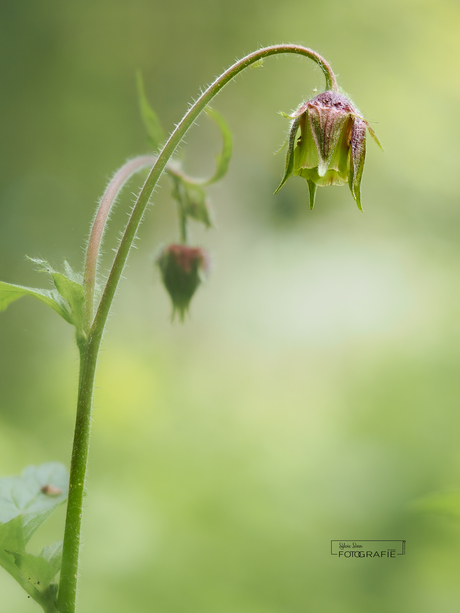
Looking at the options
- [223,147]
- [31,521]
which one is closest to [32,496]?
[31,521]

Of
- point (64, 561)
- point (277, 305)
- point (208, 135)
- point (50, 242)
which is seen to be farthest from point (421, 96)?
point (64, 561)

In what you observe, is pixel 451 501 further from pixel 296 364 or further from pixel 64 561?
pixel 296 364

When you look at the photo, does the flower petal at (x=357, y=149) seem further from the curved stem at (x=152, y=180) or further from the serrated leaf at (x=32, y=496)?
the serrated leaf at (x=32, y=496)

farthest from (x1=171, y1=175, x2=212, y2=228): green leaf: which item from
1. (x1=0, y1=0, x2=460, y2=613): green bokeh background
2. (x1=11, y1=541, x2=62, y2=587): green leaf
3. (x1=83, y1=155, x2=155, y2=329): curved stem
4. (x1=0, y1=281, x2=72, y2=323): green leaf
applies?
(x1=0, y1=0, x2=460, y2=613): green bokeh background

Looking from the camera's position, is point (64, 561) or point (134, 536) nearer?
point (64, 561)

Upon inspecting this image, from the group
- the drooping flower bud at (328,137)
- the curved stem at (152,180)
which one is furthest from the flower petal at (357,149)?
the curved stem at (152,180)

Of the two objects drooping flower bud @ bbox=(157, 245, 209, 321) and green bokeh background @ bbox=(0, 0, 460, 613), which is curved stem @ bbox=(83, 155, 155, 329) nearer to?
drooping flower bud @ bbox=(157, 245, 209, 321)

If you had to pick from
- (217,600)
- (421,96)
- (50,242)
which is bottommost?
(217,600)


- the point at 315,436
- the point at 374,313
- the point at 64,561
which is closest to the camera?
the point at 64,561
